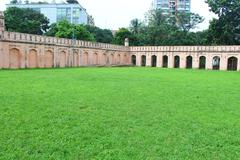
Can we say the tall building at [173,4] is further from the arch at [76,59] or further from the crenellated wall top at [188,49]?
the arch at [76,59]

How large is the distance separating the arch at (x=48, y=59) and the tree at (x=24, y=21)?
46.3ft

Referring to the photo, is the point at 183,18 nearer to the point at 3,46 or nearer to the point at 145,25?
the point at 145,25

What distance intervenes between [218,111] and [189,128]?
1902 mm

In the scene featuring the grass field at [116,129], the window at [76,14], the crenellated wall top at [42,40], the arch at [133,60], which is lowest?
the grass field at [116,129]

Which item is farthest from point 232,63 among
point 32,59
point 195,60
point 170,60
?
point 32,59

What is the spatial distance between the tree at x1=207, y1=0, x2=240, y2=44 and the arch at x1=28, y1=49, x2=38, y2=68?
797 inches

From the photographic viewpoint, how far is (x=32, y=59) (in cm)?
2881

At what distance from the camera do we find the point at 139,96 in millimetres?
9422

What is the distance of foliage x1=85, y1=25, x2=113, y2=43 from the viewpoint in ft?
165

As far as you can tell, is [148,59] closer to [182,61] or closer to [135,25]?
[182,61]

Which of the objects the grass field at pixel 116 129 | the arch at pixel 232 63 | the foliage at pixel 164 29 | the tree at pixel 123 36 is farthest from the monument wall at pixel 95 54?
the grass field at pixel 116 129

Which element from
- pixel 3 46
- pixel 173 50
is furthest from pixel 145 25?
pixel 3 46

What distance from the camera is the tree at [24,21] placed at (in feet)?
141

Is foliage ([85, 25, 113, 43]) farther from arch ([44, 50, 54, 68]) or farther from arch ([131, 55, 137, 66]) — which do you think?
arch ([44, 50, 54, 68])
